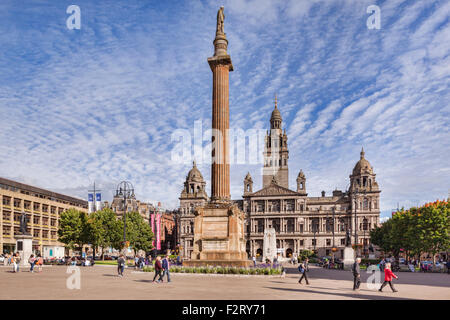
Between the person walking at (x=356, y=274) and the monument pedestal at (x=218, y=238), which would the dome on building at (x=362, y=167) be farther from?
the person walking at (x=356, y=274)

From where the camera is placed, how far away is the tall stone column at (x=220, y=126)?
3119 cm

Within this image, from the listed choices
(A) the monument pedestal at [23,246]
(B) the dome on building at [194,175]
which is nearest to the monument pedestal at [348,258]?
(A) the monument pedestal at [23,246]

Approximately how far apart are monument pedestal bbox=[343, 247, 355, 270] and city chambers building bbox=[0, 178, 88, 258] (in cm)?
5439

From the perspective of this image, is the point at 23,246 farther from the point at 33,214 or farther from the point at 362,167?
the point at 362,167

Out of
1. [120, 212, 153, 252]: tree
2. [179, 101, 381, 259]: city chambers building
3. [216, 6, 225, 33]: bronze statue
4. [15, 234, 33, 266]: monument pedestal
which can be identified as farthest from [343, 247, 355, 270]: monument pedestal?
[179, 101, 381, 259]: city chambers building

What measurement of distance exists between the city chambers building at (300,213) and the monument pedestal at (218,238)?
83237 mm

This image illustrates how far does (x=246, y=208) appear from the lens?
12075 centimetres

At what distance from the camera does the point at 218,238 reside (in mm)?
28422

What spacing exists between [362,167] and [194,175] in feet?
167

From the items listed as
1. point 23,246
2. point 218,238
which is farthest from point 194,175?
point 218,238

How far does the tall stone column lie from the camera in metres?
31.2
